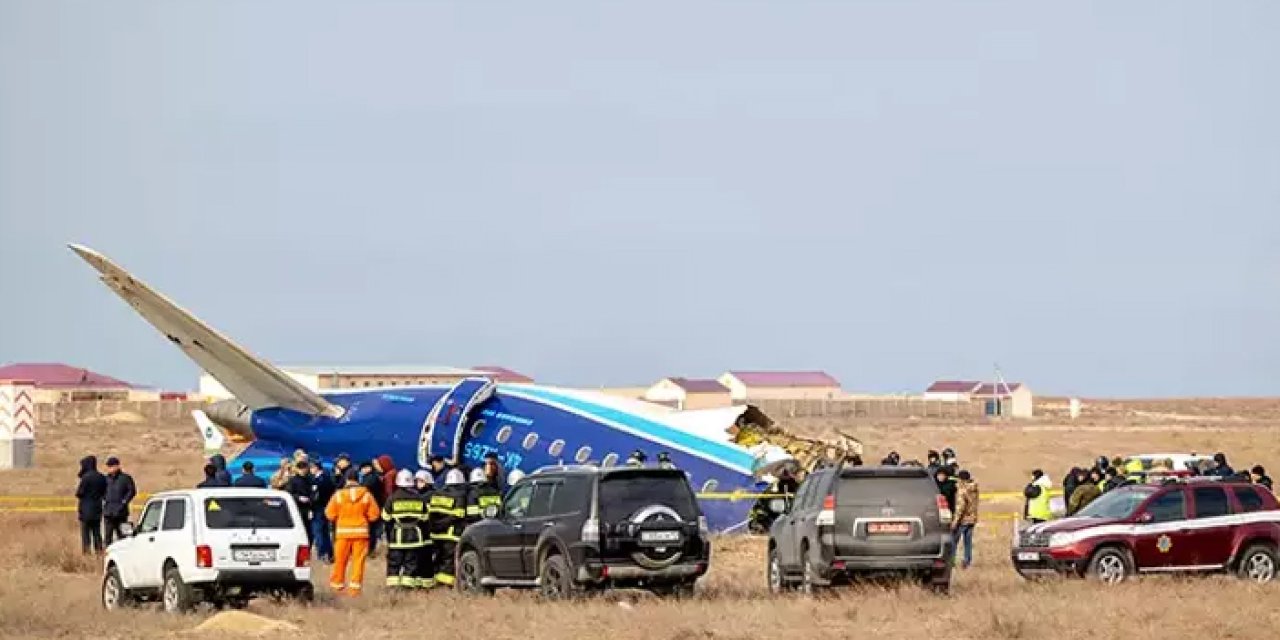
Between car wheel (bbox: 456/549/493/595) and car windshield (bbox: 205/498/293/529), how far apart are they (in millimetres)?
3172

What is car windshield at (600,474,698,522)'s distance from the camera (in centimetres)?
2531

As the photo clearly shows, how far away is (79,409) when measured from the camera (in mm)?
124688

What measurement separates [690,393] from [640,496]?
148 meters

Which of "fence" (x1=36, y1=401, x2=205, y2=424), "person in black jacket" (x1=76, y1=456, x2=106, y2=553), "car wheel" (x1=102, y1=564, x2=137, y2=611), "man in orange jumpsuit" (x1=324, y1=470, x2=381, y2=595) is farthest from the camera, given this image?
"fence" (x1=36, y1=401, x2=205, y2=424)

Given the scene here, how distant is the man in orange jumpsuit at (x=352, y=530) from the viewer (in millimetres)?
27641

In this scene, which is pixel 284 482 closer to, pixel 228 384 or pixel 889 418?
pixel 228 384

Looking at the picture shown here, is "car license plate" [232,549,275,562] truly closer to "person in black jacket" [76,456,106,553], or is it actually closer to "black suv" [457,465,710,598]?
"black suv" [457,465,710,598]

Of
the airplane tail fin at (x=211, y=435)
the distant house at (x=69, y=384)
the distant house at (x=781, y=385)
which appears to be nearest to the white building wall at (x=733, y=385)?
the distant house at (x=781, y=385)

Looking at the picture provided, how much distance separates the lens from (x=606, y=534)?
25141 mm

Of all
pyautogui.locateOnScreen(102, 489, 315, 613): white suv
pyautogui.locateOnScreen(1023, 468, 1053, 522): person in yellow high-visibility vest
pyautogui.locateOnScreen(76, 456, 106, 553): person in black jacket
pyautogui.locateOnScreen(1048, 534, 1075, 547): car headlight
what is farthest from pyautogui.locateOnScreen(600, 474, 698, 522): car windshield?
pyautogui.locateOnScreen(76, 456, 106, 553): person in black jacket

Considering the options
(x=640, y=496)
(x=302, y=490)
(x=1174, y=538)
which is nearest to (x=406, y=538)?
(x=640, y=496)

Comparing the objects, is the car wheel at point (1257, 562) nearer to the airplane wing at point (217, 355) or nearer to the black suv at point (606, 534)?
the black suv at point (606, 534)

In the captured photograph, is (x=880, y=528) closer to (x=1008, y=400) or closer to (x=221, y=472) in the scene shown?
(x=221, y=472)

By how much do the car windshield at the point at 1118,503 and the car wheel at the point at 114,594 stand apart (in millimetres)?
12742
